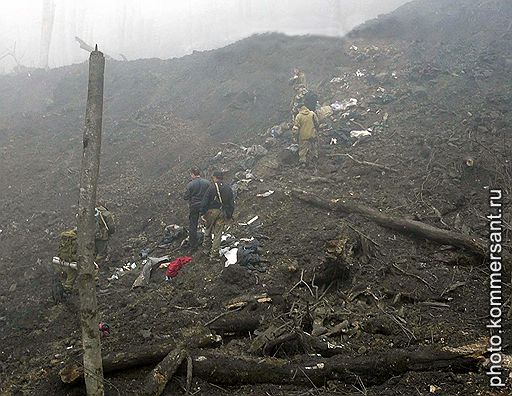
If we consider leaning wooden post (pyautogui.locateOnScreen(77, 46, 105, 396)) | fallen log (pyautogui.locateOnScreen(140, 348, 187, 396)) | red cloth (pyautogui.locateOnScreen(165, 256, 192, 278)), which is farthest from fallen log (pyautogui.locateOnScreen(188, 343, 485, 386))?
red cloth (pyautogui.locateOnScreen(165, 256, 192, 278))

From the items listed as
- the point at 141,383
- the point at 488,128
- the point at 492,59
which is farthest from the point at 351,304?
the point at 492,59

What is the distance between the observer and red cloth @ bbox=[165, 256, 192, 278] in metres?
6.70

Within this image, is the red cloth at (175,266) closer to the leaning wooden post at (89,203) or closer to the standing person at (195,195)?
the standing person at (195,195)

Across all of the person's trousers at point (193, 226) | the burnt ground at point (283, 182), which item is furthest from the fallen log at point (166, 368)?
the person's trousers at point (193, 226)

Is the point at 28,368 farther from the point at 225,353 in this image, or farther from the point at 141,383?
the point at 225,353

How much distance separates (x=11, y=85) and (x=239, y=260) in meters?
20.1

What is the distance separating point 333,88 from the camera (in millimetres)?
15055

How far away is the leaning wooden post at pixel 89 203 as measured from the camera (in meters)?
3.42

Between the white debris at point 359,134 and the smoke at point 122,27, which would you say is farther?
the smoke at point 122,27

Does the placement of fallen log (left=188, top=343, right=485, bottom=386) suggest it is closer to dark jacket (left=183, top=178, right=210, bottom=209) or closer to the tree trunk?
the tree trunk

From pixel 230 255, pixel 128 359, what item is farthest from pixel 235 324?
pixel 230 255

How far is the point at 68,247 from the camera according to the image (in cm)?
642

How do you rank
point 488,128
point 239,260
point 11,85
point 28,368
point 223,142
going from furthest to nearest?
point 11,85
point 223,142
point 488,128
point 239,260
point 28,368

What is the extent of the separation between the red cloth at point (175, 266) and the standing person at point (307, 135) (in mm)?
4264
